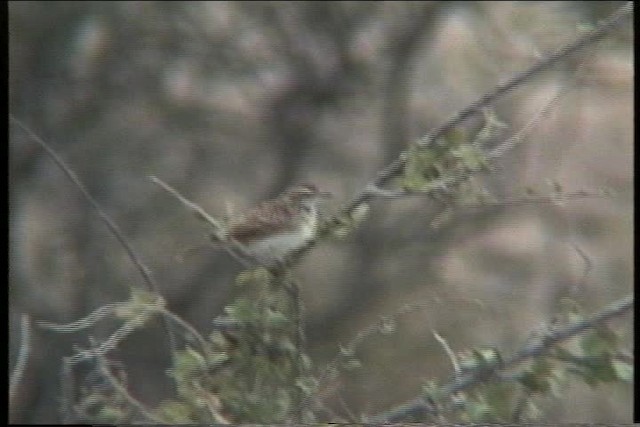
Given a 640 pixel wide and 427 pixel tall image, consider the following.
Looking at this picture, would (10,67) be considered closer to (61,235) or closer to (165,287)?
(61,235)

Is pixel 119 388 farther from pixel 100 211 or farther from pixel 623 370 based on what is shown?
pixel 623 370

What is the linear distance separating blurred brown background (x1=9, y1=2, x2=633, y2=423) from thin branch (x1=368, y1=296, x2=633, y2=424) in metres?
0.03

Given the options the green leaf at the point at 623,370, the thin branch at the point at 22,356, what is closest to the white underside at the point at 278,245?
the thin branch at the point at 22,356

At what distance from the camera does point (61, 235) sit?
1677 mm

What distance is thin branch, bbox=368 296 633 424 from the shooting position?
63.4 inches

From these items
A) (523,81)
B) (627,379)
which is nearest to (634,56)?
(523,81)

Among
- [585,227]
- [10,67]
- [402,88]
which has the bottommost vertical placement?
[585,227]

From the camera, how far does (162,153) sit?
1.68 metres

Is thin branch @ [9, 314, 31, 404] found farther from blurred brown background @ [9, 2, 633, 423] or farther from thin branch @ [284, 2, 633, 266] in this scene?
thin branch @ [284, 2, 633, 266]

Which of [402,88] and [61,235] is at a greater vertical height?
[402,88]

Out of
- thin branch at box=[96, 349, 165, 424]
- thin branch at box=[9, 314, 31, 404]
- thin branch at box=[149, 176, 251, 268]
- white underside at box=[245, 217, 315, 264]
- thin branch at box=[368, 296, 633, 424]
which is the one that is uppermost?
thin branch at box=[149, 176, 251, 268]

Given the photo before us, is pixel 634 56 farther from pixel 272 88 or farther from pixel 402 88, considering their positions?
pixel 272 88

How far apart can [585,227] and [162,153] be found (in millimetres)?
1025

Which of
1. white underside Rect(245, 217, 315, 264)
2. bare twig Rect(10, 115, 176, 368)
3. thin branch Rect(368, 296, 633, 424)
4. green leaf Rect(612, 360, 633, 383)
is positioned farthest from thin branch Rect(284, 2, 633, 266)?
green leaf Rect(612, 360, 633, 383)
